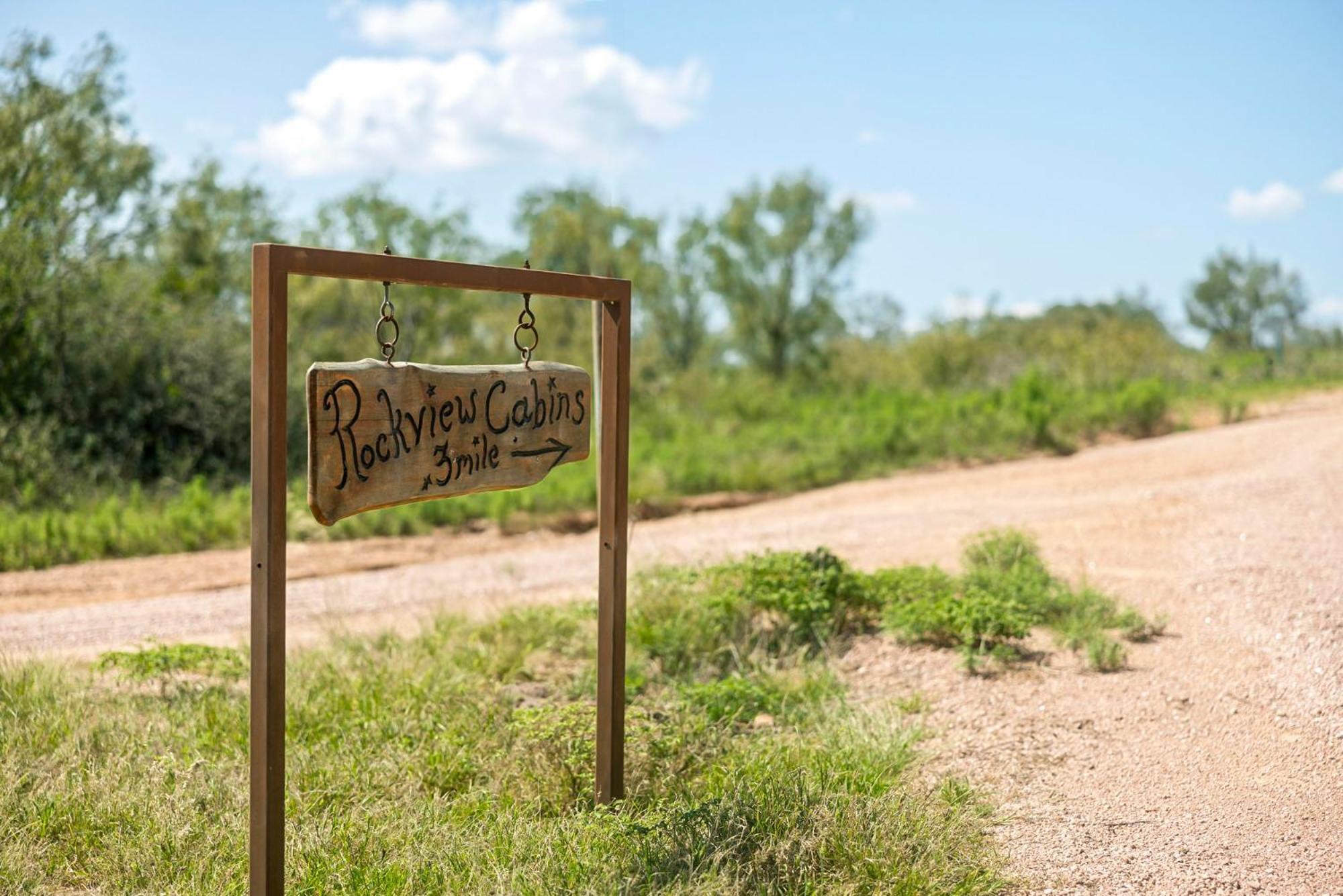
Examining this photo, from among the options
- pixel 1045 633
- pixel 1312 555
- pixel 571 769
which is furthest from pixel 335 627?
pixel 1312 555

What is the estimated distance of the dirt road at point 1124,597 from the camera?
13.0 feet

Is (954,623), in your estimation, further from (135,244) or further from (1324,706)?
(135,244)

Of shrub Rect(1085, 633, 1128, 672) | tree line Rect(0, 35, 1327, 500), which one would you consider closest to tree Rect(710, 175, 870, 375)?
tree line Rect(0, 35, 1327, 500)

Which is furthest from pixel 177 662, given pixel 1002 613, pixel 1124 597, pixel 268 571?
pixel 1124 597

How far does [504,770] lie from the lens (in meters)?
4.32

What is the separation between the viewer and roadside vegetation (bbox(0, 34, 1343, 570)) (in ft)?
39.4

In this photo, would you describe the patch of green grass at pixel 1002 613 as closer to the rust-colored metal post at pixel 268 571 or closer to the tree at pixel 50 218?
the rust-colored metal post at pixel 268 571

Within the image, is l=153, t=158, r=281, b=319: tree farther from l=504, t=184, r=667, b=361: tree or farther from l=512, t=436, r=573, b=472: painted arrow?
l=512, t=436, r=573, b=472: painted arrow

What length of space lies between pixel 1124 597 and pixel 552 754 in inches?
159

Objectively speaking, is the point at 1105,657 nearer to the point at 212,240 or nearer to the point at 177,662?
the point at 177,662

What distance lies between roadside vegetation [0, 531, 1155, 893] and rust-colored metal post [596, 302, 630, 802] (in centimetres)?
19

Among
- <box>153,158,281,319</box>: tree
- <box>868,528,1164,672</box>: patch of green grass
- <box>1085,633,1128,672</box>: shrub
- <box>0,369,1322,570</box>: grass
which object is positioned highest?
<box>153,158,281,319</box>: tree

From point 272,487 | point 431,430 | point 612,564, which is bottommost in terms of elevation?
point 612,564

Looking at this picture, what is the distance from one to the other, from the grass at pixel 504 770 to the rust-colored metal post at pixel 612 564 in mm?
192
